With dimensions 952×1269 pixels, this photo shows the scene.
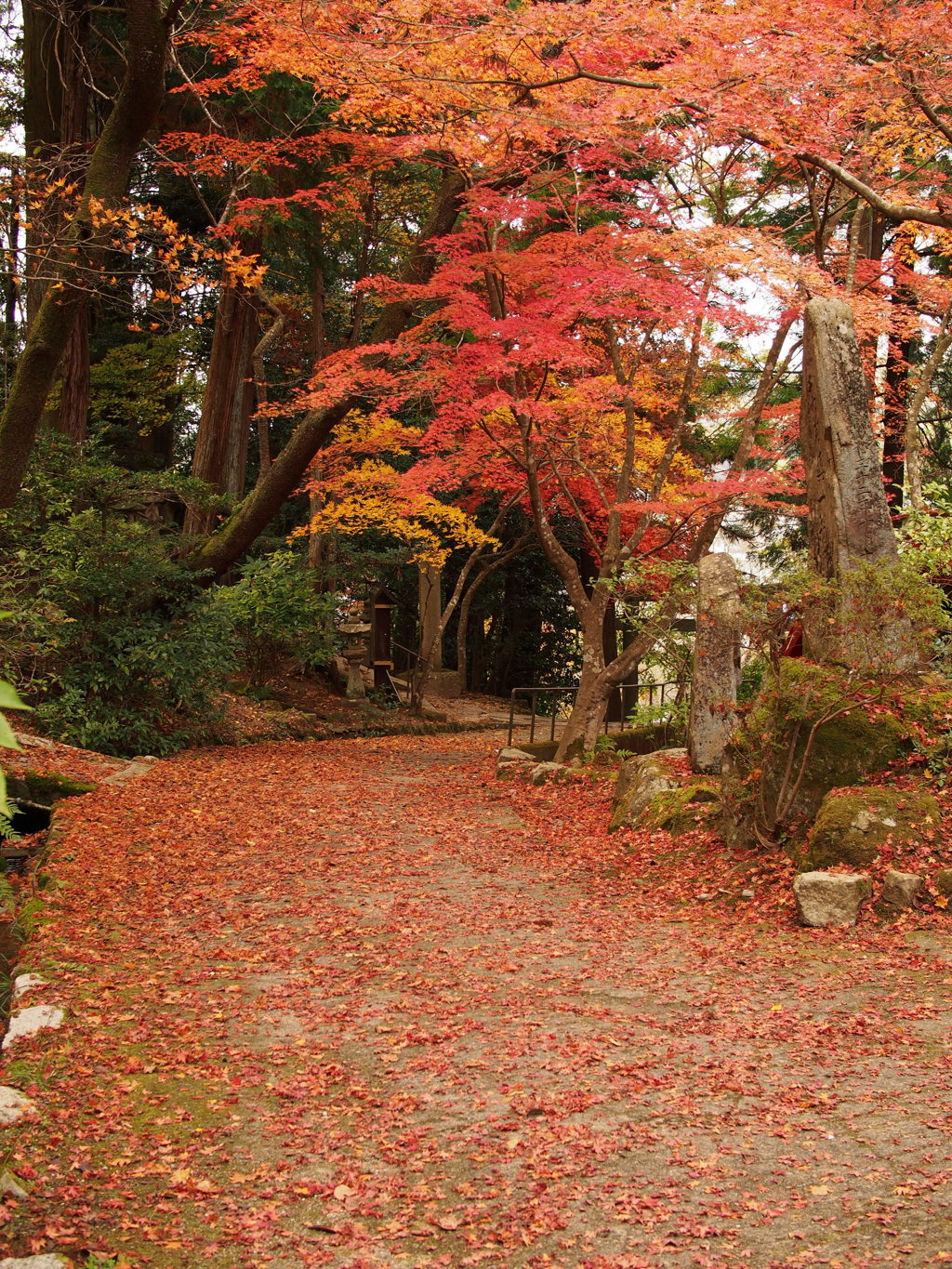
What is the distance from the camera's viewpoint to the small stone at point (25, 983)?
4.64 meters

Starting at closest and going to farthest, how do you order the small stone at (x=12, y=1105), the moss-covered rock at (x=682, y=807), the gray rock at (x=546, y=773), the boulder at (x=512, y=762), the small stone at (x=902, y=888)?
1. the small stone at (x=12, y=1105)
2. the small stone at (x=902, y=888)
3. the moss-covered rock at (x=682, y=807)
4. the gray rock at (x=546, y=773)
5. the boulder at (x=512, y=762)

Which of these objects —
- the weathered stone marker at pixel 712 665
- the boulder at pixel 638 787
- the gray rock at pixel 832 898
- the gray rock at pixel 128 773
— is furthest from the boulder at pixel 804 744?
the gray rock at pixel 128 773

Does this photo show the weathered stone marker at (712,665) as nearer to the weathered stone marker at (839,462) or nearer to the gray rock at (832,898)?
the weathered stone marker at (839,462)

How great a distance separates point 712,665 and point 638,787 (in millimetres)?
1293

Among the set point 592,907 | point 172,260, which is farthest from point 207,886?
point 172,260

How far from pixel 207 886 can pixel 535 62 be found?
25.1 feet

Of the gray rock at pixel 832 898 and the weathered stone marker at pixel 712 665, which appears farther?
the weathered stone marker at pixel 712 665

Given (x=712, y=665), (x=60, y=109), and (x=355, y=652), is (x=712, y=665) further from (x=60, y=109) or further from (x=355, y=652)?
(x=60, y=109)

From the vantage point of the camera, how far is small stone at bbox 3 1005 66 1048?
4.18m

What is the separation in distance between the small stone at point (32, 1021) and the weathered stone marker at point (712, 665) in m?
5.73

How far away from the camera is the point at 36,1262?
269cm

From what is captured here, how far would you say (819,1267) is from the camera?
280 cm

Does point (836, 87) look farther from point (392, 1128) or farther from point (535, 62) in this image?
point (392, 1128)

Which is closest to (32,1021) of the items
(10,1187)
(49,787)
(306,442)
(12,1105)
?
(12,1105)
